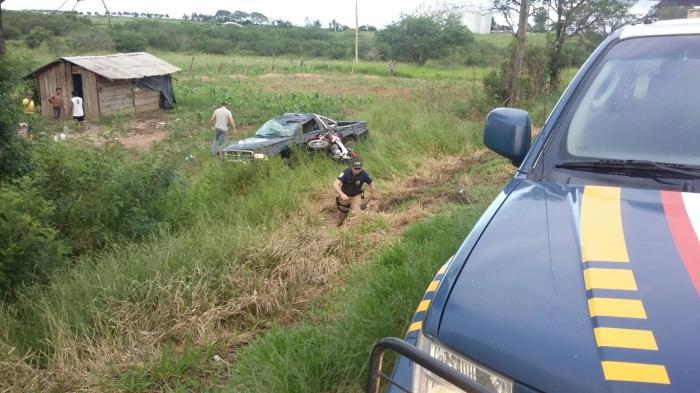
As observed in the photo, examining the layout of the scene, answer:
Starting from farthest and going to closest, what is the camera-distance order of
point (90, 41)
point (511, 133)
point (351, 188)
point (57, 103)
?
point (90, 41) < point (57, 103) < point (351, 188) < point (511, 133)

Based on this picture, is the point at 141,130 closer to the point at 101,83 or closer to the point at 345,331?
the point at 101,83

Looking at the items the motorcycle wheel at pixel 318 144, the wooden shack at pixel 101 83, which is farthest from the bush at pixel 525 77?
the wooden shack at pixel 101 83

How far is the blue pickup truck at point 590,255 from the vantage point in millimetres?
1462

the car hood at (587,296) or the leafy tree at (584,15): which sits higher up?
the leafy tree at (584,15)

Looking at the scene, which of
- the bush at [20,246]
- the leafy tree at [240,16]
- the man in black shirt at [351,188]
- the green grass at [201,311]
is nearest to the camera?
the green grass at [201,311]

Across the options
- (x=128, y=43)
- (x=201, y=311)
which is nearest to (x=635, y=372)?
(x=201, y=311)

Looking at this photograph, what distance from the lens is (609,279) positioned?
171 cm

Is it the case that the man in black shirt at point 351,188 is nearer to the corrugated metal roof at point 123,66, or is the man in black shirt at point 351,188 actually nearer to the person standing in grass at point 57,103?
the corrugated metal roof at point 123,66

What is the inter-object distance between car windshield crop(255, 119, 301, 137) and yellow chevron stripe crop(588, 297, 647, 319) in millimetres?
11673

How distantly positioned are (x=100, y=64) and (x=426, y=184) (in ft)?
61.5

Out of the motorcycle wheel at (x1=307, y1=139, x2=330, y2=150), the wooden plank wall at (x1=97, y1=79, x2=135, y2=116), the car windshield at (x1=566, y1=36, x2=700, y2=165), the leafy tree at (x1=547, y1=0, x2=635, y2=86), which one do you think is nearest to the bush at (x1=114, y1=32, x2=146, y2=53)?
the wooden plank wall at (x1=97, y1=79, x2=135, y2=116)

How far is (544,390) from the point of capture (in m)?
1.46

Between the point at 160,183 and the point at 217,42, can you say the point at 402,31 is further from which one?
the point at 160,183

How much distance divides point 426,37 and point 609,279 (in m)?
65.1
